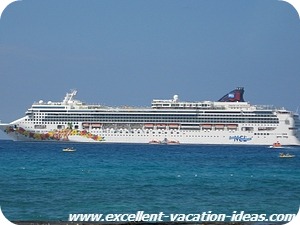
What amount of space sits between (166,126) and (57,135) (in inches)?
175

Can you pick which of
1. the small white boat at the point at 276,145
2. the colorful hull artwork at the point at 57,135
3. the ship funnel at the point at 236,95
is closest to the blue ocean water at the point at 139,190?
the ship funnel at the point at 236,95

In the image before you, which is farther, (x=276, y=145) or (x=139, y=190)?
(x=276, y=145)

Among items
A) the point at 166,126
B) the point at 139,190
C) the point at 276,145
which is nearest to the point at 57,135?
the point at 166,126

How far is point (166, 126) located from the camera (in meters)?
29.2

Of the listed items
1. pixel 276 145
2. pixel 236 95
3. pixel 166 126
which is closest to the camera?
pixel 236 95

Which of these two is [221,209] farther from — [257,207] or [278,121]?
[278,121]

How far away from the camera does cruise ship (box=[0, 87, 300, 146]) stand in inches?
1117

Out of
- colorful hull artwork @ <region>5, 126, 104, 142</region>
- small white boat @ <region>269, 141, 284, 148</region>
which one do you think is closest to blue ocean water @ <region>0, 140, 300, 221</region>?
colorful hull artwork @ <region>5, 126, 104, 142</region>

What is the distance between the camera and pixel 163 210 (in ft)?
29.3

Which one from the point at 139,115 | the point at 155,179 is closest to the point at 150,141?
the point at 139,115

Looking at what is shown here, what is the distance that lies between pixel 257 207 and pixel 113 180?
3.16 m

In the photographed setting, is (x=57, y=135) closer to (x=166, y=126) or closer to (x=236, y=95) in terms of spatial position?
(x=166, y=126)

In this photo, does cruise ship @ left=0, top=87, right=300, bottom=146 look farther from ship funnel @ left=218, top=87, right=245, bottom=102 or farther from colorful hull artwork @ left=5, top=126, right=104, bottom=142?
ship funnel @ left=218, top=87, right=245, bottom=102

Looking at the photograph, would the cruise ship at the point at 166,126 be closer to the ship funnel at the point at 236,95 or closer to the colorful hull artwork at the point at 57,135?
the colorful hull artwork at the point at 57,135
